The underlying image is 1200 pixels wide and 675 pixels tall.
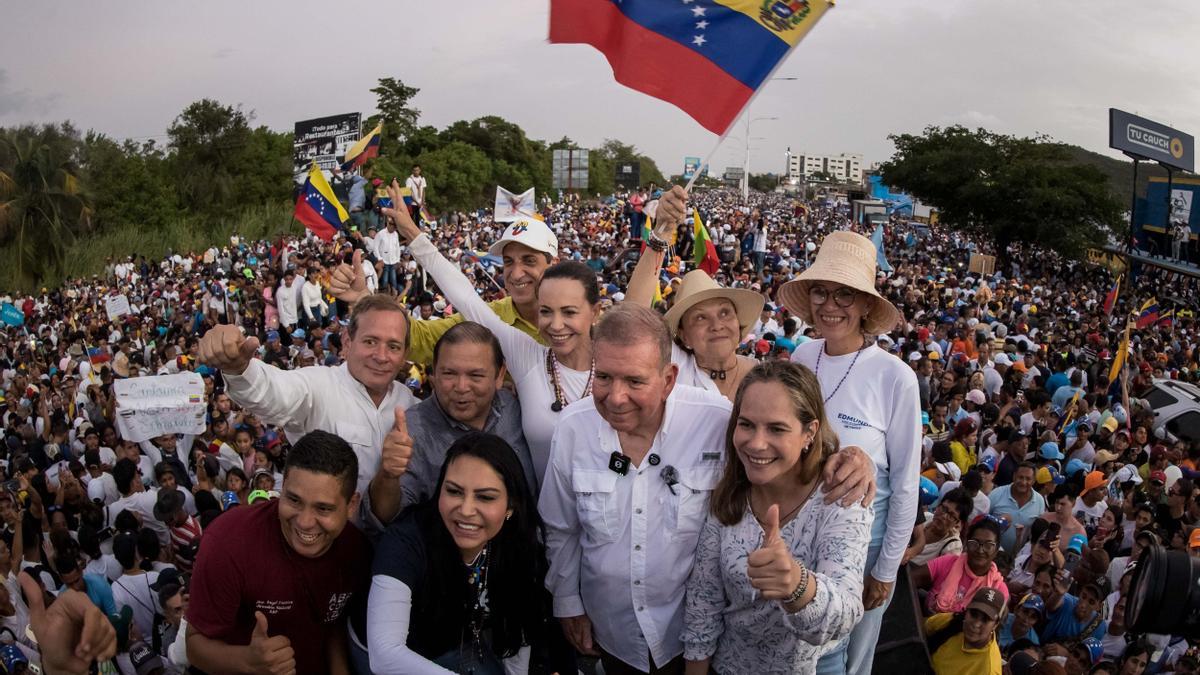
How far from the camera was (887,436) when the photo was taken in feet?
9.19

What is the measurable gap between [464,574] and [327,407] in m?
0.95

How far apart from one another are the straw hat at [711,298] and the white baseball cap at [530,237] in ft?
2.01

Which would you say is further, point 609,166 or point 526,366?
point 609,166

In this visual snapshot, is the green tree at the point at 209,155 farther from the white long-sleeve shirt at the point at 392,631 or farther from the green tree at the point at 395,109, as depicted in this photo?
the white long-sleeve shirt at the point at 392,631

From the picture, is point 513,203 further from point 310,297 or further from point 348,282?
point 348,282

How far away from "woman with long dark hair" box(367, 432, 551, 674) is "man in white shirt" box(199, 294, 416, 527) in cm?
42

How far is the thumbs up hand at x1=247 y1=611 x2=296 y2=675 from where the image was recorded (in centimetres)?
238

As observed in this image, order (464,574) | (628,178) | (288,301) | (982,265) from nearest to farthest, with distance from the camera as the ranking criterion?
1. (464,574)
2. (288,301)
3. (982,265)
4. (628,178)

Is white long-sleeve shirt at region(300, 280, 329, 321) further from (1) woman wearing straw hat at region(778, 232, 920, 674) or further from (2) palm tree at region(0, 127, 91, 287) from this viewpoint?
(2) palm tree at region(0, 127, 91, 287)

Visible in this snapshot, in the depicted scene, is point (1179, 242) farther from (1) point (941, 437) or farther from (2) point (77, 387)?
(2) point (77, 387)

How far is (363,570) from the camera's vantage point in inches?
102

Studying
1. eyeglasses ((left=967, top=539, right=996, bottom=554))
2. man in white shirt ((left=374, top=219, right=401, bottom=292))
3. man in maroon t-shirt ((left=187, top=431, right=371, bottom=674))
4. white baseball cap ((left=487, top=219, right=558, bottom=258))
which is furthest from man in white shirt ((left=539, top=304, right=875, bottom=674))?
man in white shirt ((left=374, top=219, right=401, bottom=292))

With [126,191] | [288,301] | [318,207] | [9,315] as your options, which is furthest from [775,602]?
[126,191]

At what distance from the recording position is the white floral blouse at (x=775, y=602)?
208 cm
